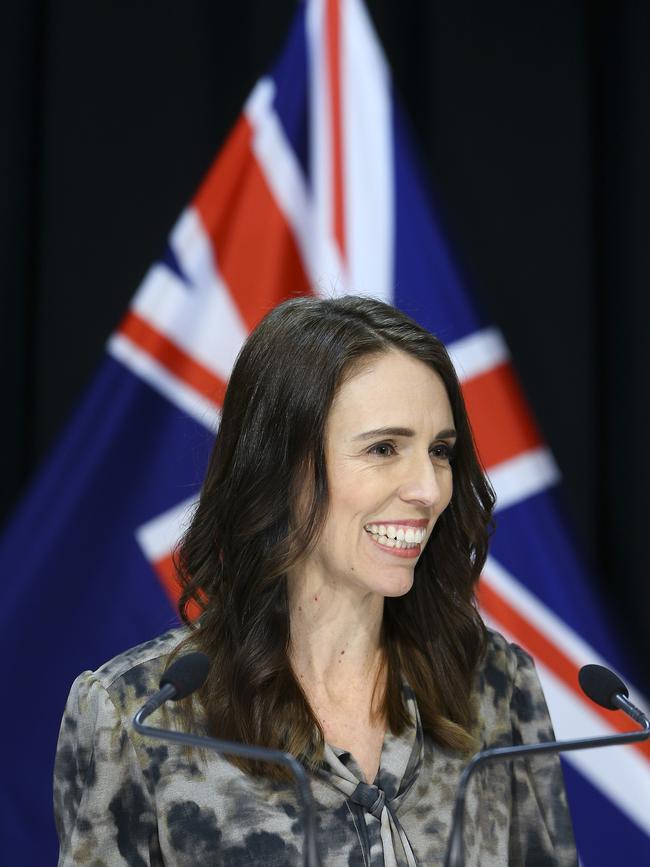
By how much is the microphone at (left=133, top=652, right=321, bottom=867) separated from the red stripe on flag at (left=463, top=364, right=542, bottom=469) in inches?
47.3

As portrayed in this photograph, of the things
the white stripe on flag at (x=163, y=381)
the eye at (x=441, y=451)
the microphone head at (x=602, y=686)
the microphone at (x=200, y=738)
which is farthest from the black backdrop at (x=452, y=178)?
the microphone at (x=200, y=738)

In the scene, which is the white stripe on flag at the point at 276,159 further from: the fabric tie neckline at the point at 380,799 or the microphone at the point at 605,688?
the microphone at the point at 605,688

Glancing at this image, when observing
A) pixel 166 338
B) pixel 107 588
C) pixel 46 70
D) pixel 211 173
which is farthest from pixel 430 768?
pixel 46 70

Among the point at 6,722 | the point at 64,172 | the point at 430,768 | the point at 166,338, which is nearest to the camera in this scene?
the point at 430,768

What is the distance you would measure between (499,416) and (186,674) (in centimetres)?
126

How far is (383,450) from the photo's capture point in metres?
1.37

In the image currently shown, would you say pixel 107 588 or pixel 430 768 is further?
pixel 107 588

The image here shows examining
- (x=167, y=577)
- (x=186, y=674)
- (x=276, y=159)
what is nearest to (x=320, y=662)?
(x=186, y=674)

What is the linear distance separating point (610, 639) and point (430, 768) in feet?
2.82

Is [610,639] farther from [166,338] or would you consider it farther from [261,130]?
[261,130]

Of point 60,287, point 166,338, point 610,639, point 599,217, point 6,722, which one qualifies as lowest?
point 610,639

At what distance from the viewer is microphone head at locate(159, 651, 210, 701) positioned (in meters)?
1.06

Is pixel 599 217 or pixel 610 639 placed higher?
pixel 599 217

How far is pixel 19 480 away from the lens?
2467 millimetres
